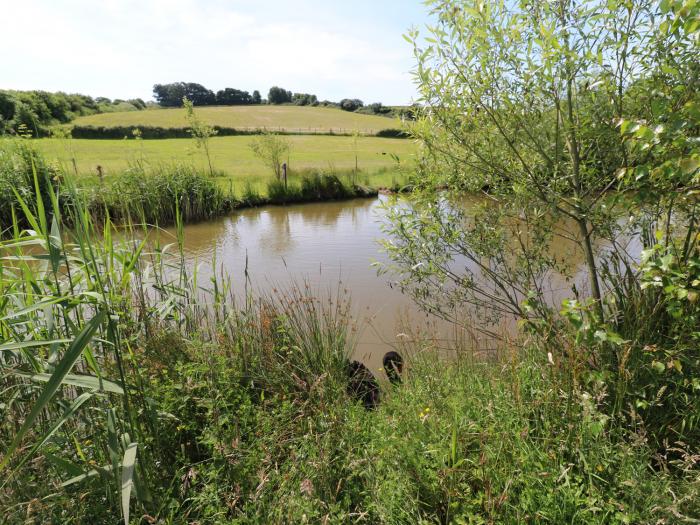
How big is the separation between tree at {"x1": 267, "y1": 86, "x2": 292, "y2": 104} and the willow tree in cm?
9680

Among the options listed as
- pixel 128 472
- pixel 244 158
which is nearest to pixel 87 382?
pixel 128 472

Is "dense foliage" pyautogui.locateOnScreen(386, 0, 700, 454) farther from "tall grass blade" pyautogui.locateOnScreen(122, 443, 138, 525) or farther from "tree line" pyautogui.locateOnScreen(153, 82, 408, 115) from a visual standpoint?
"tree line" pyautogui.locateOnScreen(153, 82, 408, 115)

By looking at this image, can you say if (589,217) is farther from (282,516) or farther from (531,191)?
(282,516)

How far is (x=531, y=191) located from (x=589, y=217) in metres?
0.44

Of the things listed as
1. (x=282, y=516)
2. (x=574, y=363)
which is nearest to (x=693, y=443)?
(x=574, y=363)

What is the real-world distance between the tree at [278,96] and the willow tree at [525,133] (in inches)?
3811

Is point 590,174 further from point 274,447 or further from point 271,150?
point 271,150

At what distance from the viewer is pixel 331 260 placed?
9203 mm

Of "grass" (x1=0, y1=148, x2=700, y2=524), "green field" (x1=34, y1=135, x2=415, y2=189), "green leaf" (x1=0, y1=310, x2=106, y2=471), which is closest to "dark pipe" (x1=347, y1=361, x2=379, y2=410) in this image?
"grass" (x1=0, y1=148, x2=700, y2=524)

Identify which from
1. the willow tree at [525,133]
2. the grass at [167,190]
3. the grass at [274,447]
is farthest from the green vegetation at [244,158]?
the grass at [274,447]

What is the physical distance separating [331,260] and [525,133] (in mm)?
6534

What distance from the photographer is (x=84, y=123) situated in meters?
40.0

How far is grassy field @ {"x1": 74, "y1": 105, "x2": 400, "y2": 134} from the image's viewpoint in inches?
1695

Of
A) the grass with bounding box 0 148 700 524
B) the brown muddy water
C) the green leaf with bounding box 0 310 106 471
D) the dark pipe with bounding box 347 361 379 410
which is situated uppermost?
the green leaf with bounding box 0 310 106 471
